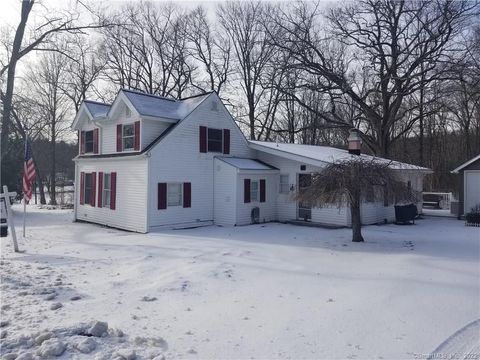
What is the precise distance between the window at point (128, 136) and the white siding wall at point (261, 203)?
4752mm

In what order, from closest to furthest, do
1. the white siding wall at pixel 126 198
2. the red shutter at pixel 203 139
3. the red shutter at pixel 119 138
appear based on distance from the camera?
the white siding wall at pixel 126 198
the red shutter at pixel 203 139
the red shutter at pixel 119 138

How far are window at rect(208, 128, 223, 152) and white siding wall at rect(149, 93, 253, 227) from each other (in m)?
0.23

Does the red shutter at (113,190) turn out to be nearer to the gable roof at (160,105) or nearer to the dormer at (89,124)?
the dormer at (89,124)

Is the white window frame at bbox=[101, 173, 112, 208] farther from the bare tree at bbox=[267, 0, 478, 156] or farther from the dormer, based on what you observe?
the bare tree at bbox=[267, 0, 478, 156]

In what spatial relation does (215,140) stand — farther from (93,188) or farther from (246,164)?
(93,188)

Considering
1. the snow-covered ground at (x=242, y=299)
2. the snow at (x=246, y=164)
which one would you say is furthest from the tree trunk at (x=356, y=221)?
the snow at (x=246, y=164)

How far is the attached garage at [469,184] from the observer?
19.5 meters

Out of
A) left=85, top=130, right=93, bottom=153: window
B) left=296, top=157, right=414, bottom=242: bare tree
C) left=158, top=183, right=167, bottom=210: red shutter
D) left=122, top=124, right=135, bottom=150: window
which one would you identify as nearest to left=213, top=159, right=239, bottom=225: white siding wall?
left=158, top=183, right=167, bottom=210: red shutter

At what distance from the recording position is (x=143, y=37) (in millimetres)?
35000

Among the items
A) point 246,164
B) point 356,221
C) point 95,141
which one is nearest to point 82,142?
point 95,141

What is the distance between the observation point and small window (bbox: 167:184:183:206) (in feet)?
53.1

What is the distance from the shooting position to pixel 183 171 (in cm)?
1650

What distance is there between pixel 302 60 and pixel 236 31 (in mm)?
9532

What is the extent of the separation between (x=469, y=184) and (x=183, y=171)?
14.0 m
